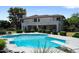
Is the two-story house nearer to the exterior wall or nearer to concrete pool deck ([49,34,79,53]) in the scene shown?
the exterior wall

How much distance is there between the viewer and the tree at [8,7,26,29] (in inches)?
253

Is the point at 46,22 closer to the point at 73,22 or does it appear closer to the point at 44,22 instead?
the point at 44,22

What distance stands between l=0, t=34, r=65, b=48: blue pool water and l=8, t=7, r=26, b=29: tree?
37cm

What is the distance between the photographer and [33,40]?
6.59 metres

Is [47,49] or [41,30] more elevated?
[41,30]

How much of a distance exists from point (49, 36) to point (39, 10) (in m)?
0.92

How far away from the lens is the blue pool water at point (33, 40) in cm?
651

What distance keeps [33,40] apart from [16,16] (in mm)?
952

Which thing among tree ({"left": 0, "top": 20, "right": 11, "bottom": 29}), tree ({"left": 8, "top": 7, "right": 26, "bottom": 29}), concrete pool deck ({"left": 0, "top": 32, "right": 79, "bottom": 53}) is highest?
tree ({"left": 8, "top": 7, "right": 26, "bottom": 29})

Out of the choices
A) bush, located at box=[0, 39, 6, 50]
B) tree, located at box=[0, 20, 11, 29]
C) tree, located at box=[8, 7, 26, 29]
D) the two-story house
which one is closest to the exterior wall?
the two-story house

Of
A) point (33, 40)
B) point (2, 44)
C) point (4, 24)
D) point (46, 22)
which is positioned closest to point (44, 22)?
point (46, 22)
